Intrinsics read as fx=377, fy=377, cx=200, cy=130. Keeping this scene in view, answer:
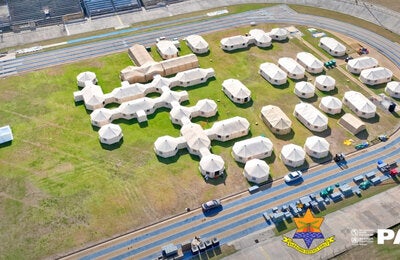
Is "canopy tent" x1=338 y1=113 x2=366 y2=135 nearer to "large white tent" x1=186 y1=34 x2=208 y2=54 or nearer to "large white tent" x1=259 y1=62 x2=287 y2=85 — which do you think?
"large white tent" x1=259 y1=62 x2=287 y2=85

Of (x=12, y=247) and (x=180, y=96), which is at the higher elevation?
(x=180, y=96)

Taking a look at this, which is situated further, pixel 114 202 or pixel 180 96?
pixel 180 96

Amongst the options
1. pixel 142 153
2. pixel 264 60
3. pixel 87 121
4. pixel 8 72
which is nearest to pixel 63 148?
pixel 87 121

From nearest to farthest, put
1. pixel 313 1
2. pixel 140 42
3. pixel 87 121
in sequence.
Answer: pixel 87 121, pixel 140 42, pixel 313 1

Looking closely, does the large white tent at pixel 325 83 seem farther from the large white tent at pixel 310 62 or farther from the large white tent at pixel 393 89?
the large white tent at pixel 393 89

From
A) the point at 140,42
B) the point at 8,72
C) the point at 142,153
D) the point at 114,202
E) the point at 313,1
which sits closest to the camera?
the point at 114,202

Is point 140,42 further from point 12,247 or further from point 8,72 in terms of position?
A: point 12,247

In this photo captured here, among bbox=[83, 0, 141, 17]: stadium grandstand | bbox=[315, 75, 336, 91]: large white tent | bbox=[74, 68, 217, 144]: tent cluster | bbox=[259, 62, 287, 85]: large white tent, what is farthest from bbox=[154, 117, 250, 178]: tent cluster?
bbox=[83, 0, 141, 17]: stadium grandstand
